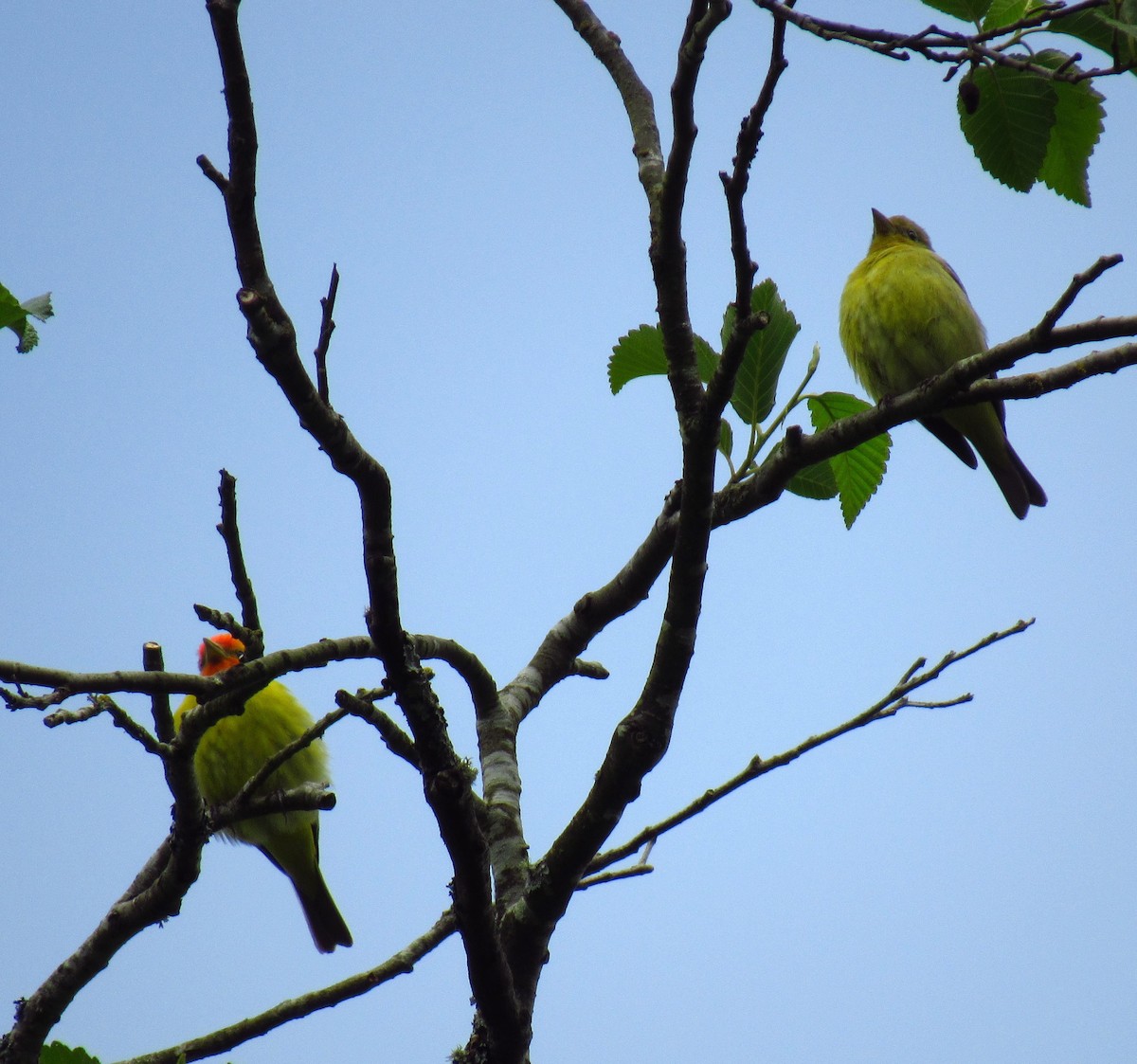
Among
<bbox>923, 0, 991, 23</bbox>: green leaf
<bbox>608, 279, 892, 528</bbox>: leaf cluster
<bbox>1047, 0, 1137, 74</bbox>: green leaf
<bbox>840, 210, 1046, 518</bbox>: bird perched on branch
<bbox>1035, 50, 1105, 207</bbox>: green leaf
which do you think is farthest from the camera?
<bbox>840, 210, 1046, 518</bbox>: bird perched on branch

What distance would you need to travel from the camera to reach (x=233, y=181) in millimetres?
1757

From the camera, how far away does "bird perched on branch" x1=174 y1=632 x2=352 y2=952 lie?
6250 mm

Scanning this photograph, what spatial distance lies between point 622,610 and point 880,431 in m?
1.13

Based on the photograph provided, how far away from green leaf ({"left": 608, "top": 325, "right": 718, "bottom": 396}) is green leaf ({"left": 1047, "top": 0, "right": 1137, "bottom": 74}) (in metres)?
1.27

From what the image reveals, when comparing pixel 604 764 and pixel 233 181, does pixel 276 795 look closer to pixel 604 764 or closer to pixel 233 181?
pixel 604 764

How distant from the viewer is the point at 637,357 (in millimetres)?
3201

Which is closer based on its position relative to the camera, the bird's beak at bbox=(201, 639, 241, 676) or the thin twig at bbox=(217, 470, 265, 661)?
the thin twig at bbox=(217, 470, 265, 661)

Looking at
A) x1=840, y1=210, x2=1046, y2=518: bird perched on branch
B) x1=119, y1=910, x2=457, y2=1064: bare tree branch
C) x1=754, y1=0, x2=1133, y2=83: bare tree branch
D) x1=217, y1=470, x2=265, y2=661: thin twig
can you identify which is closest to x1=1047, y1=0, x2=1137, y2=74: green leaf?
x1=754, y1=0, x2=1133, y2=83: bare tree branch

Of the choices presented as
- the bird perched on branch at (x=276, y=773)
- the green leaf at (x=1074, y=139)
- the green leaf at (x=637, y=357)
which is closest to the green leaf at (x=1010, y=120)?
the green leaf at (x=1074, y=139)

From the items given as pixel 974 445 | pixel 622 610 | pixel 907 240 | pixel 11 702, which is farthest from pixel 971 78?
pixel 907 240

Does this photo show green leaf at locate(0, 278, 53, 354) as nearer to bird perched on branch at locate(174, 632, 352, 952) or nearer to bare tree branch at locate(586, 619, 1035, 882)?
bare tree branch at locate(586, 619, 1035, 882)

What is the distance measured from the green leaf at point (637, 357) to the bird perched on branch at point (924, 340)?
2.66 meters

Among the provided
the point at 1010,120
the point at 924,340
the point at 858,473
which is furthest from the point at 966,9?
the point at 924,340

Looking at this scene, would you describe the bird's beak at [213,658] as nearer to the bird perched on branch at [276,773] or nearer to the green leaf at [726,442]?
the bird perched on branch at [276,773]
